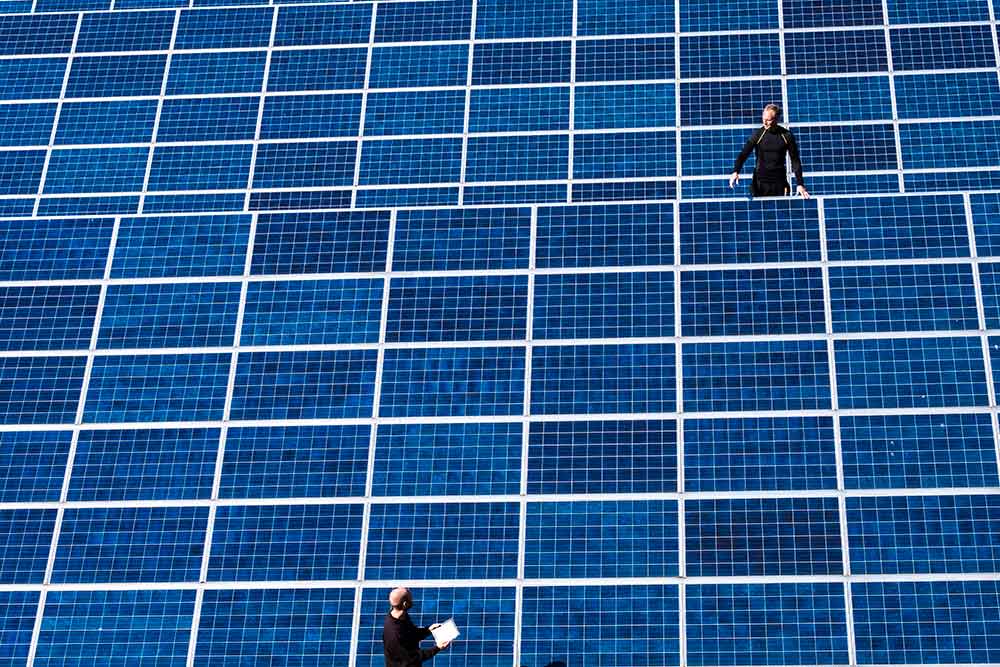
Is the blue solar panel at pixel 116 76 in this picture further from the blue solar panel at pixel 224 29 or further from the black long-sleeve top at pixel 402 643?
the black long-sleeve top at pixel 402 643

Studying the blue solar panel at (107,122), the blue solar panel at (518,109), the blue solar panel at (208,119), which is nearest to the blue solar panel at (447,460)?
the blue solar panel at (518,109)

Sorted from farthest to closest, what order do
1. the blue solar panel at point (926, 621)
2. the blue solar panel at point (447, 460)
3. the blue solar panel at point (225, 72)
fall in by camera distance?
the blue solar panel at point (225, 72), the blue solar panel at point (447, 460), the blue solar panel at point (926, 621)

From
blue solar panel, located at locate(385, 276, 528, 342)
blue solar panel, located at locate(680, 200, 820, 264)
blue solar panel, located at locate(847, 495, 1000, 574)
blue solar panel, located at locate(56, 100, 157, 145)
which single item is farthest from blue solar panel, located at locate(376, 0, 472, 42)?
blue solar panel, located at locate(847, 495, 1000, 574)

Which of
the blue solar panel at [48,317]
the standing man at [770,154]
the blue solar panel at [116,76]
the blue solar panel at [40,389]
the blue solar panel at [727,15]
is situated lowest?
the blue solar panel at [40,389]

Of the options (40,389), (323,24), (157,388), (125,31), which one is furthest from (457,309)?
(125,31)

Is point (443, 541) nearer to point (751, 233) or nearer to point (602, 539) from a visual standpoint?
point (602, 539)

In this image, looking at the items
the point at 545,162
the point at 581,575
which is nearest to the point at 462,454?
the point at 581,575

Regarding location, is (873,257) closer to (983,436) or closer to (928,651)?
(983,436)
